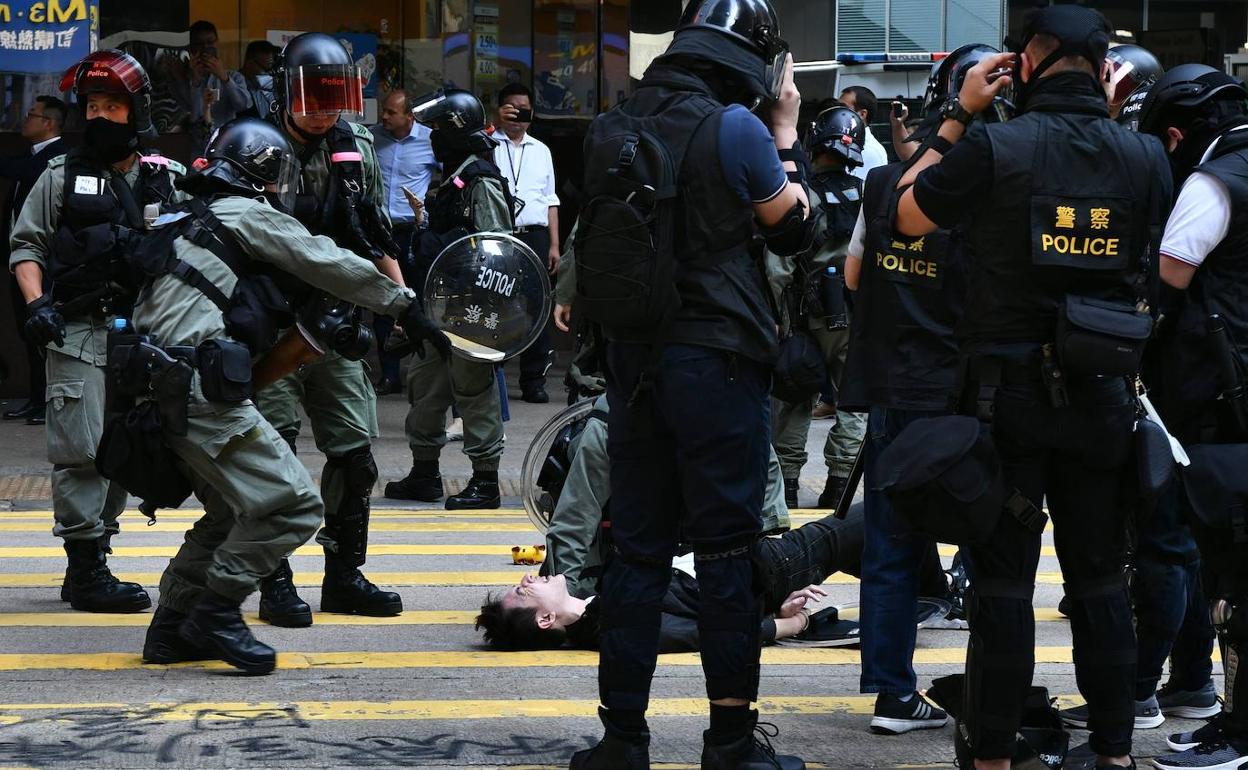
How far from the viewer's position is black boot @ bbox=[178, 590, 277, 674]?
5.88m

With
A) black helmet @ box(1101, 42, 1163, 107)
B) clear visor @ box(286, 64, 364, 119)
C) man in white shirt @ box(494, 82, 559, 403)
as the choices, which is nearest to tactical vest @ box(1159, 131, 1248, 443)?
black helmet @ box(1101, 42, 1163, 107)

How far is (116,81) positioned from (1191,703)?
14.6 feet

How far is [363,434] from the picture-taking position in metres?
6.81

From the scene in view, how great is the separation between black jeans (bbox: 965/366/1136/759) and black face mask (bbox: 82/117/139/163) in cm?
397

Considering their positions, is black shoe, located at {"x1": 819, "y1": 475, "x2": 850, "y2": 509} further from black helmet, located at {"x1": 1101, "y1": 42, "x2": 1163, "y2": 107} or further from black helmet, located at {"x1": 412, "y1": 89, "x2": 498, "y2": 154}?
black helmet, located at {"x1": 1101, "y1": 42, "x2": 1163, "y2": 107}

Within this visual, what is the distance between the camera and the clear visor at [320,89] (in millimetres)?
6582

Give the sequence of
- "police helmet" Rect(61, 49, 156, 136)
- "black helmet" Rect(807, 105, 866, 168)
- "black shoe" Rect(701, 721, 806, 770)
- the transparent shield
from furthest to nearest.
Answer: "black helmet" Rect(807, 105, 866, 168)
the transparent shield
"police helmet" Rect(61, 49, 156, 136)
"black shoe" Rect(701, 721, 806, 770)

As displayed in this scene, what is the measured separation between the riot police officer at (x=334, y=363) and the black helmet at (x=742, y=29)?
215 centimetres

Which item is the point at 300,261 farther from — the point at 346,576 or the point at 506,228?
the point at 506,228

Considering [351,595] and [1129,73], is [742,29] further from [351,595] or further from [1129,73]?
[351,595]

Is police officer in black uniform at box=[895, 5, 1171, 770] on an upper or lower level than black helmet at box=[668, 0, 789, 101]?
lower

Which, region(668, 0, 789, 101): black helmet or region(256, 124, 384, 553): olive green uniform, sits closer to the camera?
region(668, 0, 789, 101): black helmet

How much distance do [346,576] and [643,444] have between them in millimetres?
2538

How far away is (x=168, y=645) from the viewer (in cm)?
606
